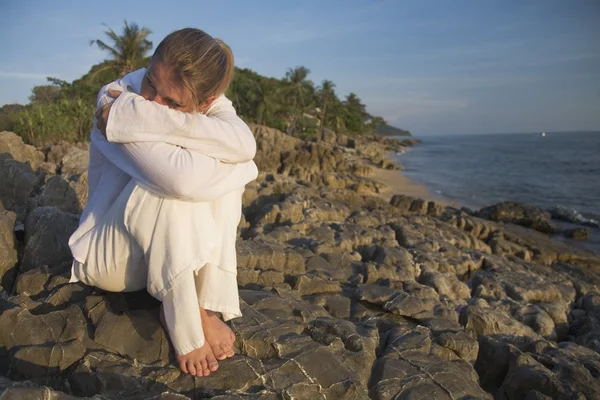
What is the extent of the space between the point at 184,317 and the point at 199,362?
0.27 m

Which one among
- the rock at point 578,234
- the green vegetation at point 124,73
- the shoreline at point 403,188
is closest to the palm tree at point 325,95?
the green vegetation at point 124,73


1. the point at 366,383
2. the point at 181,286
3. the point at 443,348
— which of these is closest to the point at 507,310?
the point at 443,348

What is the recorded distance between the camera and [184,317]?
215 cm

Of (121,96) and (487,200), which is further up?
(121,96)

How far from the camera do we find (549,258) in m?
10.6

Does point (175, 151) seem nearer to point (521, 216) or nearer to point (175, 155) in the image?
point (175, 155)

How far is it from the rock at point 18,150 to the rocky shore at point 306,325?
1.6 inches

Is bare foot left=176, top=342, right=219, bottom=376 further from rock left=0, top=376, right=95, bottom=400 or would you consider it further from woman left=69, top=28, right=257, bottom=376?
rock left=0, top=376, right=95, bottom=400

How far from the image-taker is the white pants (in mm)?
2104

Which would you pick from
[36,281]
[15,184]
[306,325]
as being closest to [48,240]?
[36,281]

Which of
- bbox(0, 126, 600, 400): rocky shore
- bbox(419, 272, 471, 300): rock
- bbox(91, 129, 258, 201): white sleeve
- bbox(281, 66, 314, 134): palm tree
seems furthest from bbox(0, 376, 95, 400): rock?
bbox(281, 66, 314, 134): palm tree

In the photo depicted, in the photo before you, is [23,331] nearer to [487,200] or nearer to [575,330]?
[575,330]

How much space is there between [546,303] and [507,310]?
103 cm

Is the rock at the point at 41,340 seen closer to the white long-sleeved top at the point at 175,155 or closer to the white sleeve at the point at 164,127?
the white long-sleeved top at the point at 175,155
